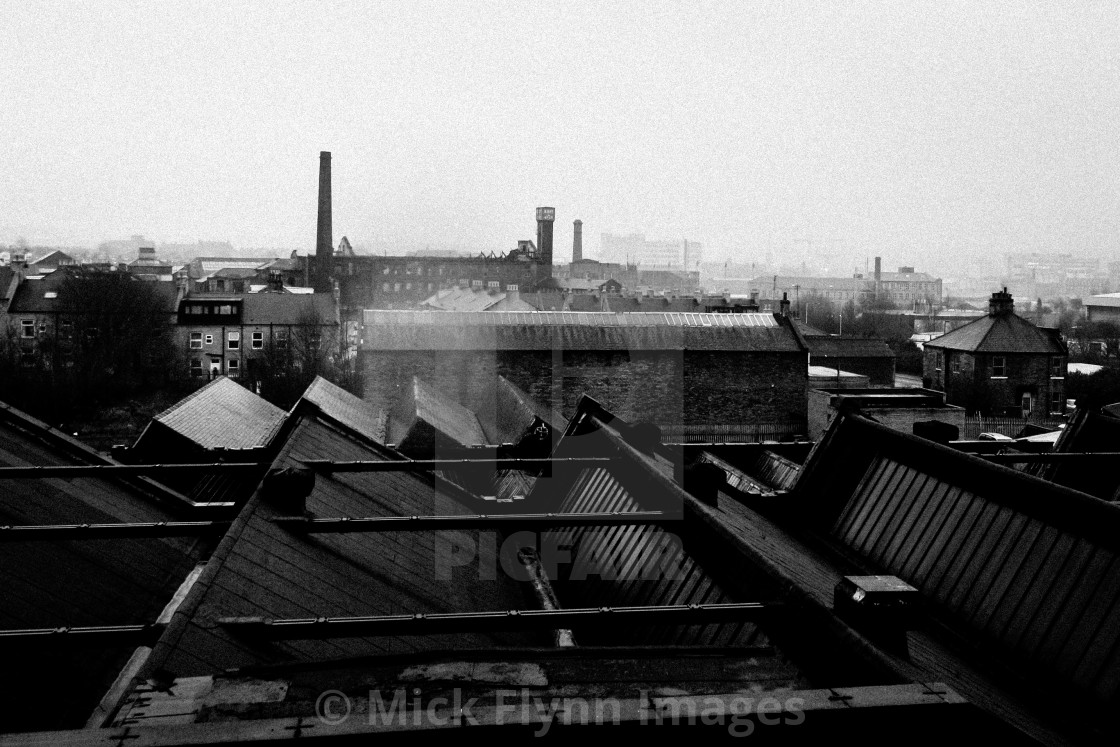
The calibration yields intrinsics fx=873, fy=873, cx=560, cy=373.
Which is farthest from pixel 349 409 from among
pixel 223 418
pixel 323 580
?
pixel 323 580

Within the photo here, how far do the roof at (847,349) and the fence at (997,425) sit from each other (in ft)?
36.2

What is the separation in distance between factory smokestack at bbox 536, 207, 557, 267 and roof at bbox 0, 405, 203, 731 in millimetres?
71406

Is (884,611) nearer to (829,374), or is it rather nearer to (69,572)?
(69,572)

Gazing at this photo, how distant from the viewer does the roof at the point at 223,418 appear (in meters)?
13.4

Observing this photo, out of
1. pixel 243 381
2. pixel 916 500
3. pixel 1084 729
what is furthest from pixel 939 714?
pixel 243 381

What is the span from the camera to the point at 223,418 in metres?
15.9

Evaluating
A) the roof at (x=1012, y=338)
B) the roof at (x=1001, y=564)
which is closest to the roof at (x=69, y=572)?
the roof at (x=1001, y=564)

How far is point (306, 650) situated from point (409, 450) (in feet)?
35.7

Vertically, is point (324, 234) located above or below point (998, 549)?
above

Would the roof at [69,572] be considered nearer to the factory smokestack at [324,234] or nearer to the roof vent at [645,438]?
the roof vent at [645,438]

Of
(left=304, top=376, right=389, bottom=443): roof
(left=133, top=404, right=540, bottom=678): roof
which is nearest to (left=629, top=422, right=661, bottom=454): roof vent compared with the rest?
(left=133, top=404, right=540, bottom=678): roof

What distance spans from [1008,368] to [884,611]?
33.1 m

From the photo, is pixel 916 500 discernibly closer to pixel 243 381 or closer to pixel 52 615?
pixel 52 615

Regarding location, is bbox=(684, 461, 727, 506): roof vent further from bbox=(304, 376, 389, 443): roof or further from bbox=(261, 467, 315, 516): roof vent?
bbox=(304, 376, 389, 443): roof
